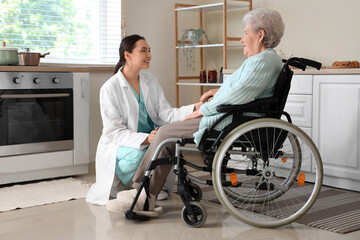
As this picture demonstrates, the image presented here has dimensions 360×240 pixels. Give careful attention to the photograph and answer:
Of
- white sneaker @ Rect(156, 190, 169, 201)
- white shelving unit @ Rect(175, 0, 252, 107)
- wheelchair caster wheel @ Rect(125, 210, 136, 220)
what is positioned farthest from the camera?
white shelving unit @ Rect(175, 0, 252, 107)

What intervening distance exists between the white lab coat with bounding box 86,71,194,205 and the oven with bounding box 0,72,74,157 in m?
0.78

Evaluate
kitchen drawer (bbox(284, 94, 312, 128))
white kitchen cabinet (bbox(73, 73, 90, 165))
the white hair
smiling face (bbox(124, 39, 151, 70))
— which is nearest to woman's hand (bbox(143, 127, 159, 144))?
smiling face (bbox(124, 39, 151, 70))

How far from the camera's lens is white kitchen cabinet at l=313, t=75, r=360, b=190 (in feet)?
11.5

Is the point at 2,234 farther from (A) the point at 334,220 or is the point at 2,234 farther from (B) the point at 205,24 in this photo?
(B) the point at 205,24

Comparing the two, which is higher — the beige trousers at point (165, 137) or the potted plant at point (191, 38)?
the potted plant at point (191, 38)

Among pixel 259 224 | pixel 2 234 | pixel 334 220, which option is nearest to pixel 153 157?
pixel 259 224

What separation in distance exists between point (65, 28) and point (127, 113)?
5.28 feet

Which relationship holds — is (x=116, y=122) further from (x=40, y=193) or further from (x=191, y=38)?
(x=191, y=38)

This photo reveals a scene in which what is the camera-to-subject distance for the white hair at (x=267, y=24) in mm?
2777

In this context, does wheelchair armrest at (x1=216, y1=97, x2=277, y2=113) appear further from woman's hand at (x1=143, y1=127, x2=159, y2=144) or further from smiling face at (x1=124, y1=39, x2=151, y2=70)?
smiling face at (x1=124, y1=39, x2=151, y2=70)

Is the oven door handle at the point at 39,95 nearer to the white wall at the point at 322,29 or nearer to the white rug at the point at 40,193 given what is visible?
the white rug at the point at 40,193

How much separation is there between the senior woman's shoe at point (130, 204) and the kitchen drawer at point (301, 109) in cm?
144

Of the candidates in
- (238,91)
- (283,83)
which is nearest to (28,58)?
(238,91)

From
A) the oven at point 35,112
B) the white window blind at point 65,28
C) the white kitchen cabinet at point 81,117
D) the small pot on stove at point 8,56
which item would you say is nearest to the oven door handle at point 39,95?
the oven at point 35,112
